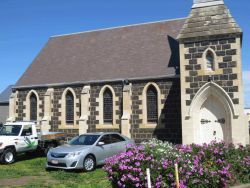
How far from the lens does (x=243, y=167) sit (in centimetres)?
1093

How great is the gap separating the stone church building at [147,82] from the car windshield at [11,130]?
5494 millimetres

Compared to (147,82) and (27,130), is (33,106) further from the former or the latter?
(147,82)

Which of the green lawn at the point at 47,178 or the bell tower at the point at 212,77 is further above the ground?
the bell tower at the point at 212,77

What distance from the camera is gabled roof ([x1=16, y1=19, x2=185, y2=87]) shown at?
22.6 meters

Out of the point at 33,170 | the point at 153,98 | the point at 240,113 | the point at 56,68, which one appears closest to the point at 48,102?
the point at 56,68

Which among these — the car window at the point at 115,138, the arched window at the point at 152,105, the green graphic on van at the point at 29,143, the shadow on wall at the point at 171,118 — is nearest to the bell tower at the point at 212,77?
the shadow on wall at the point at 171,118

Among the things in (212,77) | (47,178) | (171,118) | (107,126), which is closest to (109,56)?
(107,126)

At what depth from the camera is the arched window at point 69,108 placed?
24484mm

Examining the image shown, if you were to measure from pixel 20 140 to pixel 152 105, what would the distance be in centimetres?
820

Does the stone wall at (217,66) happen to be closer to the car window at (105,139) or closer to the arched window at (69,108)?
the car window at (105,139)

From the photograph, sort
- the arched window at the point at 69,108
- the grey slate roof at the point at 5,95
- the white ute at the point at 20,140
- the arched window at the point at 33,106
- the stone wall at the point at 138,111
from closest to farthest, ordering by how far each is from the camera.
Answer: the white ute at the point at 20,140 → the stone wall at the point at 138,111 → the arched window at the point at 69,108 → the arched window at the point at 33,106 → the grey slate roof at the point at 5,95

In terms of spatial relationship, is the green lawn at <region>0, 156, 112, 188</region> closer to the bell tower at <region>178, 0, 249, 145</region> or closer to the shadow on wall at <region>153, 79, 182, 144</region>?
the bell tower at <region>178, 0, 249, 145</region>

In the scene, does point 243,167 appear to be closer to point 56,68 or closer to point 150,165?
point 150,165

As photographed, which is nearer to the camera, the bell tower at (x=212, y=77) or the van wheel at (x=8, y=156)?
the van wheel at (x=8, y=156)
